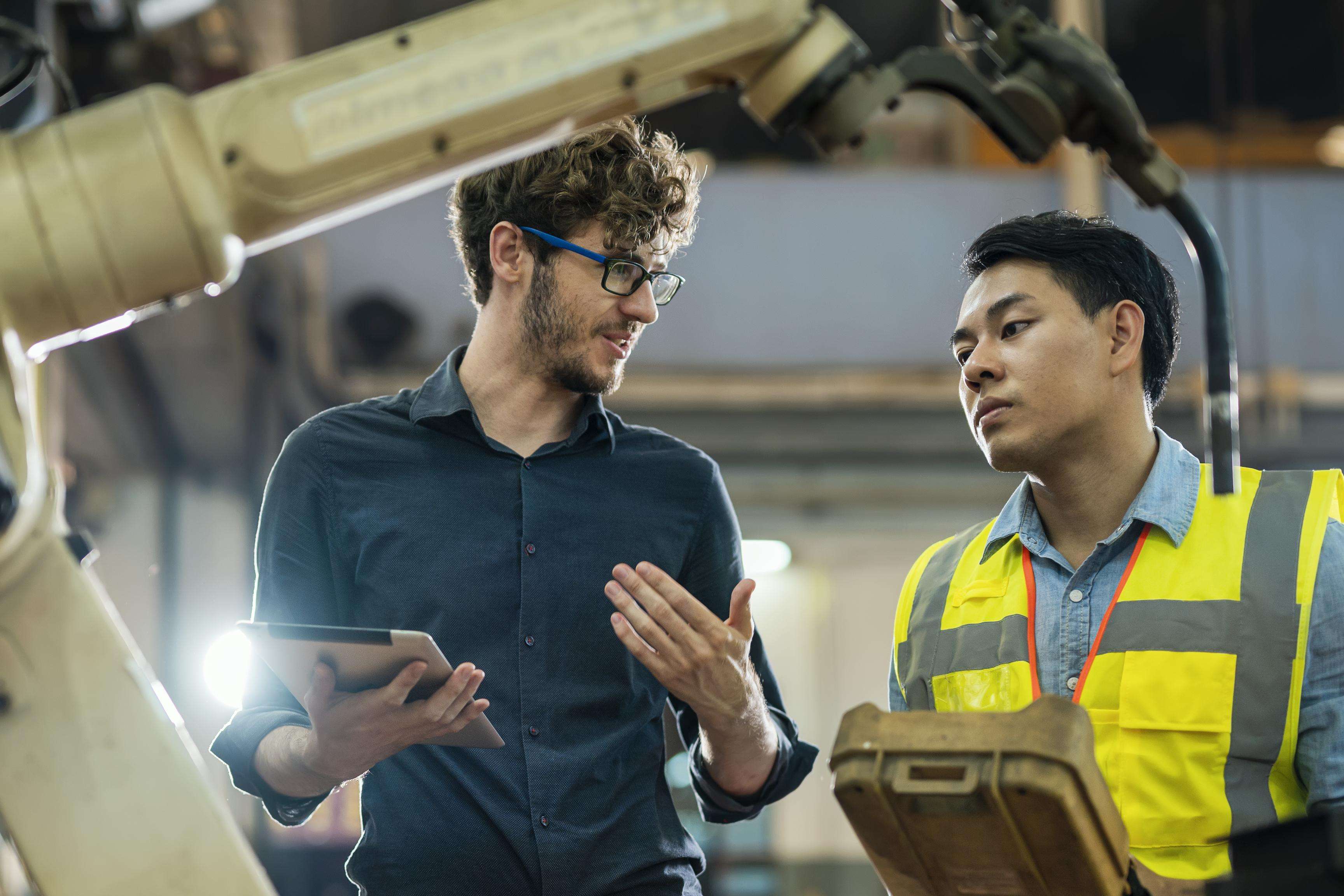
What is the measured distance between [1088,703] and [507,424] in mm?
849

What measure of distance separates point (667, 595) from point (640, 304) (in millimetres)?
513

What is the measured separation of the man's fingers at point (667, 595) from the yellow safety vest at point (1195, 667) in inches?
16.7

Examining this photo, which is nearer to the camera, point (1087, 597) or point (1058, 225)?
point (1087, 597)

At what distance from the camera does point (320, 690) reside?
1427mm

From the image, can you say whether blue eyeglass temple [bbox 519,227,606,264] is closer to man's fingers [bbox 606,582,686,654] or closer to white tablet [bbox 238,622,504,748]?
man's fingers [bbox 606,582,686,654]

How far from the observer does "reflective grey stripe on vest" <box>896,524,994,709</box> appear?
6.50ft

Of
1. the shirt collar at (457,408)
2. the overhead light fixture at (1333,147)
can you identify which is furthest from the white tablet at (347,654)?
the overhead light fixture at (1333,147)

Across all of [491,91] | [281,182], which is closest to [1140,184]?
[491,91]

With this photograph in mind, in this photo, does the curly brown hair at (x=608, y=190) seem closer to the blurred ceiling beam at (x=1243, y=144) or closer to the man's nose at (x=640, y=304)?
the man's nose at (x=640, y=304)

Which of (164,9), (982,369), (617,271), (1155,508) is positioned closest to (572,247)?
(617,271)

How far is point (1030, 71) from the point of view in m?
1.16

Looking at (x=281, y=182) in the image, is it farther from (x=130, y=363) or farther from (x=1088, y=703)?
(x=130, y=363)

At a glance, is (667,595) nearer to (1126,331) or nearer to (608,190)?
(608,190)

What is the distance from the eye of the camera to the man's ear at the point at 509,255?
6.59 ft
